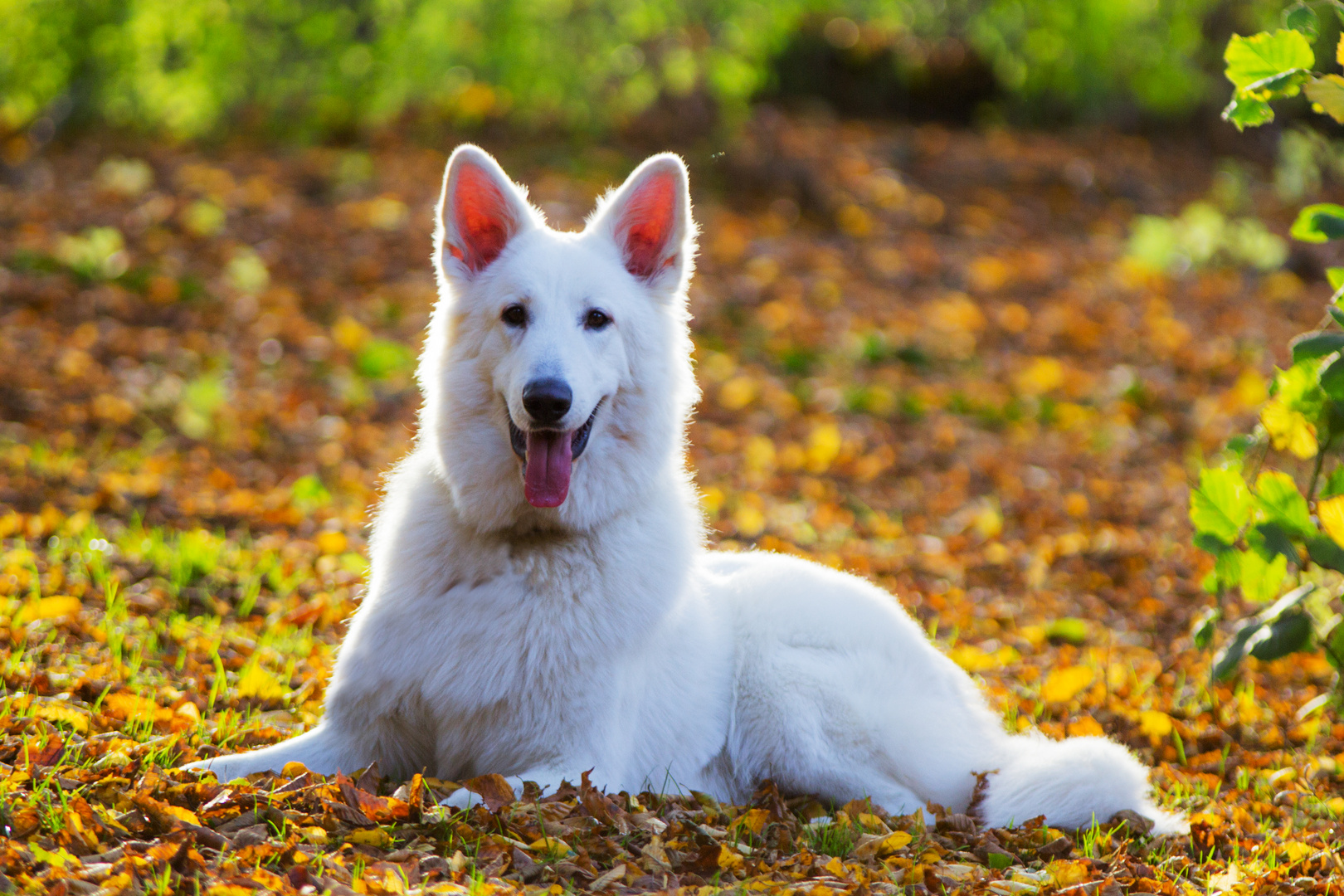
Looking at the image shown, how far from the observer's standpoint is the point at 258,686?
4.35 m

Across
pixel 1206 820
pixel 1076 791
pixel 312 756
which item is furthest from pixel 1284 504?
pixel 312 756

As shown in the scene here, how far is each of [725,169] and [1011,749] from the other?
9.73 metres

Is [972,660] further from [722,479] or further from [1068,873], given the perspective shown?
[722,479]

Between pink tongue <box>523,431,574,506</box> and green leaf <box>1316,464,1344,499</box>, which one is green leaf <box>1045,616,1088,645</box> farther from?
pink tongue <box>523,431,574,506</box>

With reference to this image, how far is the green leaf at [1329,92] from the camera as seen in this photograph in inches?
144

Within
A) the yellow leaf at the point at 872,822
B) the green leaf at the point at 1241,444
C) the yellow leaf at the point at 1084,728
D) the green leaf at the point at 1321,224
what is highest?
the green leaf at the point at 1321,224

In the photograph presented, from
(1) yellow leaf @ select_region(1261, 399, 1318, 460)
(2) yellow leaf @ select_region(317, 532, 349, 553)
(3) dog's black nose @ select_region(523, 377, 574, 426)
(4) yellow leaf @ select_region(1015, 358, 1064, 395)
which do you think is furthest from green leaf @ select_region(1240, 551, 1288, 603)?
(4) yellow leaf @ select_region(1015, 358, 1064, 395)

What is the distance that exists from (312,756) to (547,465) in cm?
118

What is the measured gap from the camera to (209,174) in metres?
11.1

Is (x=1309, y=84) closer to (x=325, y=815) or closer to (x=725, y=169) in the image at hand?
(x=325, y=815)

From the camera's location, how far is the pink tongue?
3512 millimetres

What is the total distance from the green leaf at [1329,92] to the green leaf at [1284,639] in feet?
5.57

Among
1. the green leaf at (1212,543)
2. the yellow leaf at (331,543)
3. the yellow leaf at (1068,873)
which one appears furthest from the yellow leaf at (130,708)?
the green leaf at (1212,543)

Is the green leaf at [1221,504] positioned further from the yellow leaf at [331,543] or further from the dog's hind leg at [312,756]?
the yellow leaf at [331,543]
